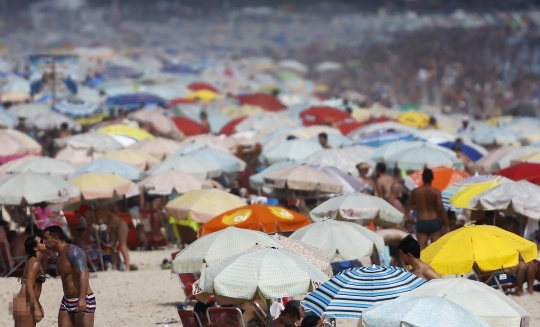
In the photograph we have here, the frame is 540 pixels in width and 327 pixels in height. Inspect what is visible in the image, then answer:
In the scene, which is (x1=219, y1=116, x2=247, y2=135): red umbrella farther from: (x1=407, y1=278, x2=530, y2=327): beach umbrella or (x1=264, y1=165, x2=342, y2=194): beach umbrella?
(x1=407, y1=278, x2=530, y2=327): beach umbrella

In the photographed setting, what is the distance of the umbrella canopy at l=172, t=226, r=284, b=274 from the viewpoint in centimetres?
749

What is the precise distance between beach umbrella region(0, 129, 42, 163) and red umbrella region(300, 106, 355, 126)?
21.5ft

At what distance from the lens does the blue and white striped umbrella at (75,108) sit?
21109 millimetres

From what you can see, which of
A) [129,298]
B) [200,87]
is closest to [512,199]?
[129,298]

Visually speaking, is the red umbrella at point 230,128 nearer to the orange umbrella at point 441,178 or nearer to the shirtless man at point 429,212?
the orange umbrella at point 441,178

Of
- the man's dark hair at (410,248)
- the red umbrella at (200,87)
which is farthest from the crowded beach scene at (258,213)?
the red umbrella at (200,87)

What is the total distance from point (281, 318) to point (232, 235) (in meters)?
1.30

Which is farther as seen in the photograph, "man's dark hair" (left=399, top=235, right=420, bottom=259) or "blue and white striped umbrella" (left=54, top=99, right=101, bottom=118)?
"blue and white striped umbrella" (left=54, top=99, right=101, bottom=118)

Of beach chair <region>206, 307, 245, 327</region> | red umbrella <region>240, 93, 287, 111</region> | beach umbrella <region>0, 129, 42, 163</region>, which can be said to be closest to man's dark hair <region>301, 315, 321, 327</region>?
beach chair <region>206, 307, 245, 327</region>

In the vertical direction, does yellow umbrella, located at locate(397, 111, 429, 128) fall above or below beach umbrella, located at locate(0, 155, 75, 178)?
below

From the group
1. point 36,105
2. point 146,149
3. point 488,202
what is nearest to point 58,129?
point 36,105

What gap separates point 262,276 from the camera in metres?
6.48

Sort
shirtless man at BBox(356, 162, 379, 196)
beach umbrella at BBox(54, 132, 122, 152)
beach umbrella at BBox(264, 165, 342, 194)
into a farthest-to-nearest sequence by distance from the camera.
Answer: beach umbrella at BBox(54, 132, 122, 152), shirtless man at BBox(356, 162, 379, 196), beach umbrella at BBox(264, 165, 342, 194)

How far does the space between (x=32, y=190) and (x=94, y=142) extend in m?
4.96
